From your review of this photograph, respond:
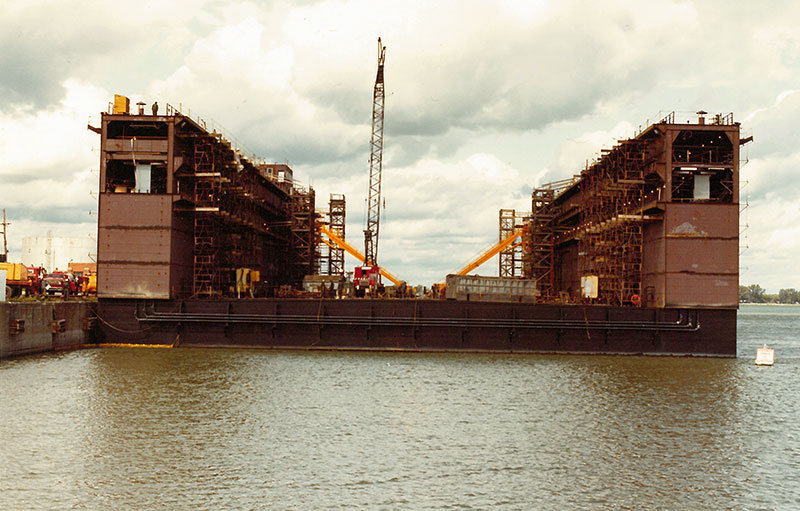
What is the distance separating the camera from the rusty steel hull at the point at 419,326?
52.8 m

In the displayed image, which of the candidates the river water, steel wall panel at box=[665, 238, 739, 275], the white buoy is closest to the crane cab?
the river water

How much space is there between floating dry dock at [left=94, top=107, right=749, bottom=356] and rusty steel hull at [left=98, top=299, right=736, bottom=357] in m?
0.09

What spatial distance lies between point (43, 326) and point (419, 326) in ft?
87.3

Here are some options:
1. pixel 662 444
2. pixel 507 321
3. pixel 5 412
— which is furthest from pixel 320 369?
pixel 662 444

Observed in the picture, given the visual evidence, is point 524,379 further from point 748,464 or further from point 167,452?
point 167,452

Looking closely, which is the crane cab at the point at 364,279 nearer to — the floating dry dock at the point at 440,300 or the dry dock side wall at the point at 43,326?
the floating dry dock at the point at 440,300

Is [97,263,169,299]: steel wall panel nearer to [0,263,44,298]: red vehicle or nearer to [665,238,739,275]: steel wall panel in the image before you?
[0,263,44,298]: red vehicle

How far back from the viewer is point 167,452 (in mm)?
23656

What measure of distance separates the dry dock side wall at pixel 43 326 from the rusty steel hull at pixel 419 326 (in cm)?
179

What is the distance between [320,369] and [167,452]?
68.7 feet

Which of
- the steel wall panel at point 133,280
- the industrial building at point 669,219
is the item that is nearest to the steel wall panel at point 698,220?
the industrial building at point 669,219

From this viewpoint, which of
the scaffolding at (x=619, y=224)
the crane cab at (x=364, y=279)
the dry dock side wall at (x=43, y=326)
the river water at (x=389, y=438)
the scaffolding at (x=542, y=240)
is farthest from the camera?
the scaffolding at (x=542, y=240)

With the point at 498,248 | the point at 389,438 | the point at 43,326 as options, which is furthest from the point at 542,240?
the point at 389,438

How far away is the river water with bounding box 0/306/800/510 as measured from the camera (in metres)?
20.0
